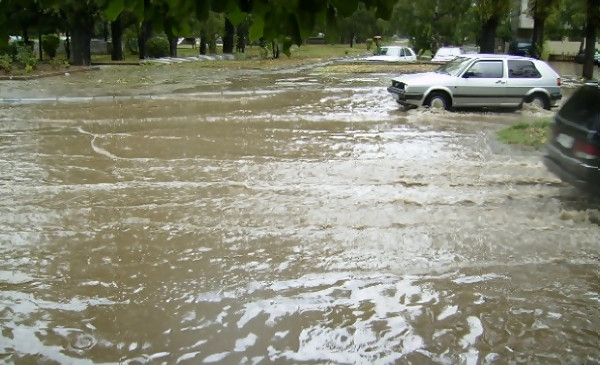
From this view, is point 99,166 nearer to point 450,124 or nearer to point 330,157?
point 330,157

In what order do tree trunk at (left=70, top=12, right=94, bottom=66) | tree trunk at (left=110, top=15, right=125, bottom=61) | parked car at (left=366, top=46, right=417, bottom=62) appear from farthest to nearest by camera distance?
1. tree trunk at (left=110, top=15, right=125, bottom=61)
2. parked car at (left=366, top=46, right=417, bottom=62)
3. tree trunk at (left=70, top=12, right=94, bottom=66)

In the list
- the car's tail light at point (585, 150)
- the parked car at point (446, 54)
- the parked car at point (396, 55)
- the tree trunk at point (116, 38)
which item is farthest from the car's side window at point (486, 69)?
the tree trunk at point (116, 38)

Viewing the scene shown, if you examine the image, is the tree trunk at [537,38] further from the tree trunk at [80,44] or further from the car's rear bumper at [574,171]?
the car's rear bumper at [574,171]

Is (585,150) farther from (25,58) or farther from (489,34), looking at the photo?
(489,34)

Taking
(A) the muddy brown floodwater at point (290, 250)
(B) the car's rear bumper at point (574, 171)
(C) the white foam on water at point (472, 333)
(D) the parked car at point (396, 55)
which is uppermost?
(D) the parked car at point (396, 55)

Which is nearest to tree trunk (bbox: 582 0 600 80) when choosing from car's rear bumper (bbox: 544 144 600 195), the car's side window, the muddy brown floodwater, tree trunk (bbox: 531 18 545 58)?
tree trunk (bbox: 531 18 545 58)

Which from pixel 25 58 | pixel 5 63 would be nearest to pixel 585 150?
pixel 5 63

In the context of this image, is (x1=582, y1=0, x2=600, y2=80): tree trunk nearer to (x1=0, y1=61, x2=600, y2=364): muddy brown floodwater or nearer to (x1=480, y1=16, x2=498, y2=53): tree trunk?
(x1=480, y1=16, x2=498, y2=53): tree trunk

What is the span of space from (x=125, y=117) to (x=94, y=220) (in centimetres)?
805

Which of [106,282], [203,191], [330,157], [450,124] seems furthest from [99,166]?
[450,124]

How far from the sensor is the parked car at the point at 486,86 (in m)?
15.0

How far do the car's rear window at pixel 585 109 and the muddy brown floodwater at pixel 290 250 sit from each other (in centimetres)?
123

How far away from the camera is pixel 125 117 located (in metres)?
14.5

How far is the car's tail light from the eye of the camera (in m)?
6.59
